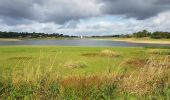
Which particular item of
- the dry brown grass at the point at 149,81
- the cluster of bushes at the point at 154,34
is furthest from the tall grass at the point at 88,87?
the cluster of bushes at the point at 154,34


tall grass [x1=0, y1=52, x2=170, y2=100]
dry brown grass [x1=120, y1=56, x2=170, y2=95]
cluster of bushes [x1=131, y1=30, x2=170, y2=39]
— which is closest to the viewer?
tall grass [x1=0, y1=52, x2=170, y2=100]

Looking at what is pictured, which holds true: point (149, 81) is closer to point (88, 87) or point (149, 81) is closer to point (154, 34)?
point (88, 87)

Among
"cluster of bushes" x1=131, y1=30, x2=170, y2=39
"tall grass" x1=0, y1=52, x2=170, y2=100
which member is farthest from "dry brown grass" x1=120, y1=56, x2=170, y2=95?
"cluster of bushes" x1=131, y1=30, x2=170, y2=39

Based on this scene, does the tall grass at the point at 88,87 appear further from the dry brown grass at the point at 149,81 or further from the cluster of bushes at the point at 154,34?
the cluster of bushes at the point at 154,34

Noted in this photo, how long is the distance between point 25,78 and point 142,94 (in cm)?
385

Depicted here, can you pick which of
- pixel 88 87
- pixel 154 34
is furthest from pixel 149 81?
pixel 154 34

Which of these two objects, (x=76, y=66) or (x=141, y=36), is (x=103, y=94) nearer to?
(x=76, y=66)

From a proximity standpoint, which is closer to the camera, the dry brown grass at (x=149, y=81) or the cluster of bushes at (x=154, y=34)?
the dry brown grass at (x=149, y=81)

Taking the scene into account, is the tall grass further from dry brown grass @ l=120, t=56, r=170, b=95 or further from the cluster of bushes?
the cluster of bushes

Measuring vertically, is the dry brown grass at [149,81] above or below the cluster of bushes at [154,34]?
above

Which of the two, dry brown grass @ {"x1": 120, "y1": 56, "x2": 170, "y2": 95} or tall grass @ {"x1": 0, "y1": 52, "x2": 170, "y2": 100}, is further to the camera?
dry brown grass @ {"x1": 120, "y1": 56, "x2": 170, "y2": 95}

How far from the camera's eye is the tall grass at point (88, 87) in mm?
9008

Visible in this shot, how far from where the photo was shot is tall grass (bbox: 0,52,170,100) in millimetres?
9008

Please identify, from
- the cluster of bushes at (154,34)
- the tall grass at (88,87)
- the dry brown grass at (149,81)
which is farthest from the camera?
the cluster of bushes at (154,34)
